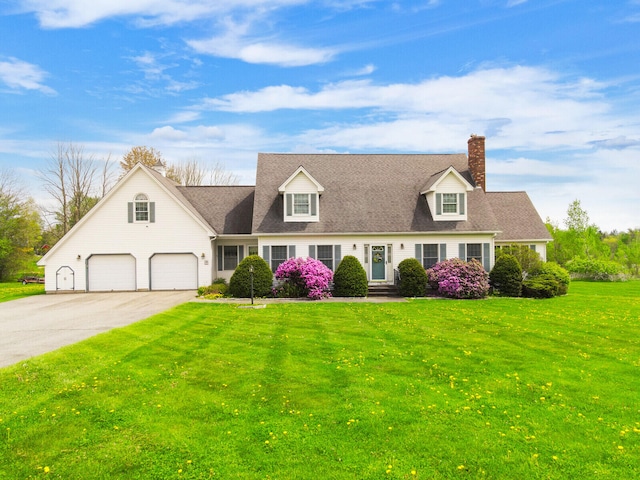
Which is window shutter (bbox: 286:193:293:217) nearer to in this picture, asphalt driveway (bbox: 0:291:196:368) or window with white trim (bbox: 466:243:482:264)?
asphalt driveway (bbox: 0:291:196:368)

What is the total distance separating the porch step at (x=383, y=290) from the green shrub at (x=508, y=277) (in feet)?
17.3

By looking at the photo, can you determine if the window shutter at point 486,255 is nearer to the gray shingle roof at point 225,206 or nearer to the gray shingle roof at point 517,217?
the gray shingle roof at point 517,217

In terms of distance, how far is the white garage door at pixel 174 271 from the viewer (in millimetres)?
25047

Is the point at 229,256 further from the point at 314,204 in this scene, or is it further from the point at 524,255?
the point at 524,255

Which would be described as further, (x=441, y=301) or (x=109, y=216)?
(x=109, y=216)

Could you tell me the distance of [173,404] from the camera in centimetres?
682

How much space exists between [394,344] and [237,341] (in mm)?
4105

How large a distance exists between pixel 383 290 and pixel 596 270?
22621mm

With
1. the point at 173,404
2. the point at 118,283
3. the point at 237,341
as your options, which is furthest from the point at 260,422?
the point at 118,283

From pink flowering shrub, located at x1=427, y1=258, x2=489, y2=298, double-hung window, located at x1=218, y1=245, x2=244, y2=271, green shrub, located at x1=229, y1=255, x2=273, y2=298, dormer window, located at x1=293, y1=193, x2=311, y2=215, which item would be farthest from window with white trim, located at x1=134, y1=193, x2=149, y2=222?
pink flowering shrub, located at x1=427, y1=258, x2=489, y2=298

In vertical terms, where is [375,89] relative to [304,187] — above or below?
above

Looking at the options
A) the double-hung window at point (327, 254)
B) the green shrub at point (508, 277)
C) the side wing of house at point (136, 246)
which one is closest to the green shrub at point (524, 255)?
the green shrub at point (508, 277)

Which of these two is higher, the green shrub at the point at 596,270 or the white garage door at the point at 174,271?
the white garage door at the point at 174,271

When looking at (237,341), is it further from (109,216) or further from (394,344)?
(109,216)
